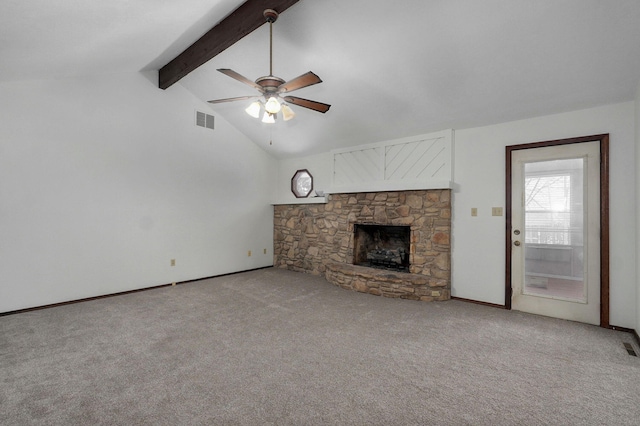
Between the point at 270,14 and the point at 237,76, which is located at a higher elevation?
the point at 270,14

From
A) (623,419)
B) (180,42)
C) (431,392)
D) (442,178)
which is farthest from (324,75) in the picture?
(623,419)

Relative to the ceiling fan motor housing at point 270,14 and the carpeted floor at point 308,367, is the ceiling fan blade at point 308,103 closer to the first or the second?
the ceiling fan motor housing at point 270,14

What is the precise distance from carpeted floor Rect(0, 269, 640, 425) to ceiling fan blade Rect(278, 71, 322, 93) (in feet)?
7.76

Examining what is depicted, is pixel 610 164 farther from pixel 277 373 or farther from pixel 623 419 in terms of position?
pixel 277 373

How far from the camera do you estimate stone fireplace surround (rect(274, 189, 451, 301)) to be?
4.06 metres

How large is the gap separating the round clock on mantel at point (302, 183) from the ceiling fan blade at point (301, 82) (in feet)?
10.7

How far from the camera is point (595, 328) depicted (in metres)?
3.05

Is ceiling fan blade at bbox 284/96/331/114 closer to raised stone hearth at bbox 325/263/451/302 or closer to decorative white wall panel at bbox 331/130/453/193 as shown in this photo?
decorative white wall panel at bbox 331/130/453/193

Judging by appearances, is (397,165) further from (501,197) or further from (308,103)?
(308,103)

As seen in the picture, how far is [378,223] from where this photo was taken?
4723 mm

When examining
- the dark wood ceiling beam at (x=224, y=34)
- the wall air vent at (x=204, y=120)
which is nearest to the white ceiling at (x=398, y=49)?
the dark wood ceiling beam at (x=224, y=34)

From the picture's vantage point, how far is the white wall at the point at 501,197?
3004 millimetres

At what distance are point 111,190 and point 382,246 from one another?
175 inches

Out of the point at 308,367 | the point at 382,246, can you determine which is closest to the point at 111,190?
the point at 308,367
